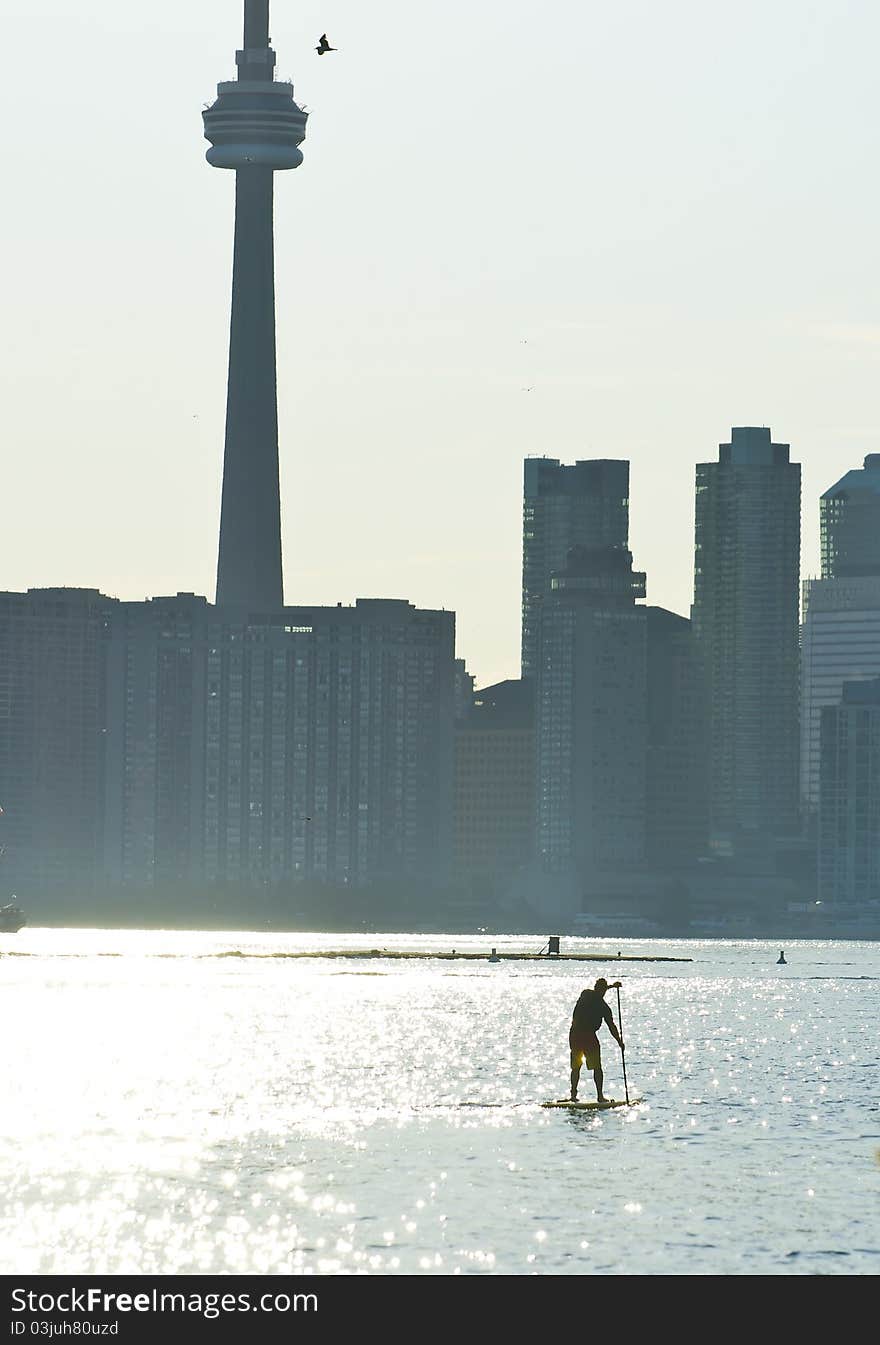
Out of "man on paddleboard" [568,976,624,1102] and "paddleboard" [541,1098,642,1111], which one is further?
"paddleboard" [541,1098,642,1111]

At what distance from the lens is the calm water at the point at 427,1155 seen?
43.1 m

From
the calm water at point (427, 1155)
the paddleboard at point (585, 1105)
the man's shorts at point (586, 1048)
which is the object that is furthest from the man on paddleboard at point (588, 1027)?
the calm water at point (427, 1155)

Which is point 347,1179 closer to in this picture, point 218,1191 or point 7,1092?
point 218,1191

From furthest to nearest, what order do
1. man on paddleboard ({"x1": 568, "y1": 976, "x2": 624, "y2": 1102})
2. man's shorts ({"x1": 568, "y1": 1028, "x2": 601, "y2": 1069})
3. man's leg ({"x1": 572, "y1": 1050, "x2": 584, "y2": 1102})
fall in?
man's leg ({"x1": 572, "y1": 1050, "x2": 584, "y2": 1102})
man's shorts ({"x1": 568, "y1": 1028, "x2": 601, "y2": 1069})
man on paddleboard ({"x1": 568, "y1": 976, "x2": 624, "y2": 1102})

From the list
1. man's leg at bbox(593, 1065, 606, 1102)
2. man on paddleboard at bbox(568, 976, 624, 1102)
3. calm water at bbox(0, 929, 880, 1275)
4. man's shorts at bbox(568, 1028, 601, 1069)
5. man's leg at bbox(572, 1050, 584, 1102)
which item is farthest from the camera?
man's leg at bbox(593, 1065, 606, 1102)

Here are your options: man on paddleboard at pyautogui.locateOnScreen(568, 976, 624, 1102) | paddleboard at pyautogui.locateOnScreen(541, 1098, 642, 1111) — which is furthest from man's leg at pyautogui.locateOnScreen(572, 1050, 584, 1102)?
paddleboard at pyautogui.locateOnScreen(541, 1098, 642, 1111)

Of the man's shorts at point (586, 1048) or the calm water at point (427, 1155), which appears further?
the man's shorts at point (586, 1048)

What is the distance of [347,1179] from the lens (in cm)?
5216

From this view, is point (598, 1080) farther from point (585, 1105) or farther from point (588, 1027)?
point (588, 1027)

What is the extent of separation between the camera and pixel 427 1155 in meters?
56.6

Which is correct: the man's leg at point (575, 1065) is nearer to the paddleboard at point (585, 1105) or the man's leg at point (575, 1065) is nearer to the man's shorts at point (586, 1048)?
the man's shorts at point (586, 1048)

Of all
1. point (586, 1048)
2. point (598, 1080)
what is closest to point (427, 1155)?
point (586, 1048)

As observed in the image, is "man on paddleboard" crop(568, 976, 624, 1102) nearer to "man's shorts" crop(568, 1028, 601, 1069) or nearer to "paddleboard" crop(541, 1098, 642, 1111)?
"man's shorts" crop(568, 1028, 601, 1069)

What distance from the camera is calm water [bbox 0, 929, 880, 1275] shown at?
4312cm
